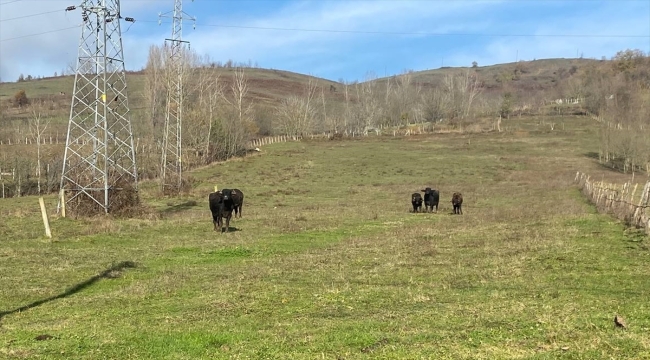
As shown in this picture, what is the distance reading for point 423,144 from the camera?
285 feet

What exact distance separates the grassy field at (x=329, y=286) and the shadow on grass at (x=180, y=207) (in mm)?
1295

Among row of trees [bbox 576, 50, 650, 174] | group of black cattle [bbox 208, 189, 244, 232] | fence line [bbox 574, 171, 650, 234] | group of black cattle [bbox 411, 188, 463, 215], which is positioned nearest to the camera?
fence line [bbox 574, 171, 650, 234]

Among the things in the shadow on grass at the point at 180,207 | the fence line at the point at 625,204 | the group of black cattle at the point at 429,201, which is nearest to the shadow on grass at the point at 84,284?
the fence line at the point at 625,204

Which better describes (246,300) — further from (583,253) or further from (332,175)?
(332,175)

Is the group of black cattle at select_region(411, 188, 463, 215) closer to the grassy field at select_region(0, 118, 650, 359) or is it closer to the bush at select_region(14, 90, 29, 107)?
the grassy field at select_region(0, 118, 650, 359)

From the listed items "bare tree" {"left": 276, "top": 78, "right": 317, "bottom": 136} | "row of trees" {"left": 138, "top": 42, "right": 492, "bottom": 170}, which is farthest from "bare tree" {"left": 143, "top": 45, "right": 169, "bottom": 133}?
"bare tree" {"left": 276, "top": 78, "right": 317, "bottom": 136}

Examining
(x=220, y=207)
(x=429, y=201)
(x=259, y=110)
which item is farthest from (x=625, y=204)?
(x=259, y=110)

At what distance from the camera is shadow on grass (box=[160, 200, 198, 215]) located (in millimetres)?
33688

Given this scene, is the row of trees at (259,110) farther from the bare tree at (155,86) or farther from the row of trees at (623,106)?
the row of trees at (623,106)

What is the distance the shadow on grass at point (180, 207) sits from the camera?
3369 cm

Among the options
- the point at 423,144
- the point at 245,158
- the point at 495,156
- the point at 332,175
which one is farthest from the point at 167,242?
the point at 423,144

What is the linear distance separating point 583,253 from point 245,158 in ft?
187

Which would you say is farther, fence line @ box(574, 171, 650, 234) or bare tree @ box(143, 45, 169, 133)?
bare tree @ box(143, 45, 169, 133)

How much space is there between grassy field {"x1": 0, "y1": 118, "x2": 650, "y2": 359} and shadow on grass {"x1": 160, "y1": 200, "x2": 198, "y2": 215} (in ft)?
4.25
